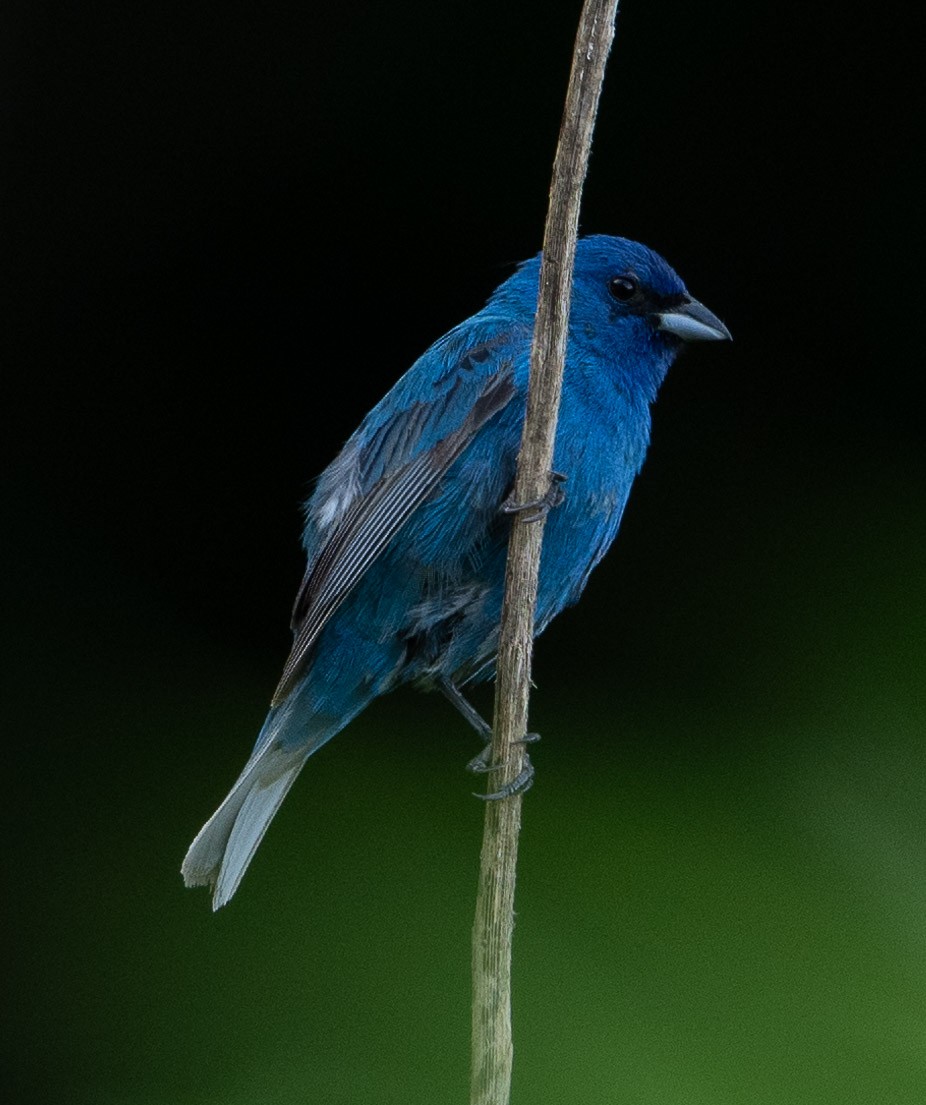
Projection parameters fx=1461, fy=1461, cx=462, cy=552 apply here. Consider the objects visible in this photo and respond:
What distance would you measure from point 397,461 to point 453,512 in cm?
30

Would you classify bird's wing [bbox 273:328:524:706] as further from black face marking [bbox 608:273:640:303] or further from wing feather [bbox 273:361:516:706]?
black face marking [bbox 608:273:640:303]

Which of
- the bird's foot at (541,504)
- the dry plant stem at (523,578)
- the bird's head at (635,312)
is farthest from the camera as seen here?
the bird's head at (635,312)

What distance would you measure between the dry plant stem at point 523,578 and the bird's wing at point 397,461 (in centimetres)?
78

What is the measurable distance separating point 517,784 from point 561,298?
2.90ft

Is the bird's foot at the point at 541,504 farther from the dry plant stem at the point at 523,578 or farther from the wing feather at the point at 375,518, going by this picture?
the wing feather at the point at 375,518

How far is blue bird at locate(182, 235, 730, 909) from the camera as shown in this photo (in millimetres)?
3494

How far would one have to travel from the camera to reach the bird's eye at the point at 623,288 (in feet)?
12.4

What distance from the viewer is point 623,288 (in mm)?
3766

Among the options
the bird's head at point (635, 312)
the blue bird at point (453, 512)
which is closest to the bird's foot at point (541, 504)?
the blue bird at point (453, 512)

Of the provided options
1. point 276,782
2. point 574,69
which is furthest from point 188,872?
point 574,69

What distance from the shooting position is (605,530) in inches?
142

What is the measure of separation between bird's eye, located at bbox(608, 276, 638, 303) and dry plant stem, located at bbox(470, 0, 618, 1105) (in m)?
1.10

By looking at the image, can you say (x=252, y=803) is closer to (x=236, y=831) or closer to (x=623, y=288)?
(x=236, y=831)

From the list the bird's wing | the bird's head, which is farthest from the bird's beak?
the bird's wing
